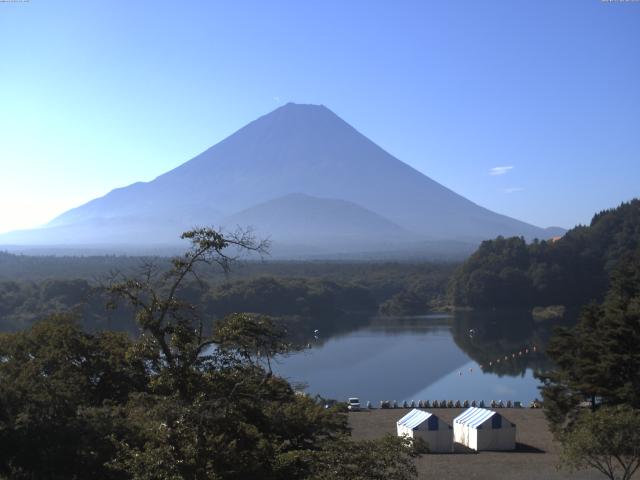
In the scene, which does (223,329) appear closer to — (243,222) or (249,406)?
(249,406)

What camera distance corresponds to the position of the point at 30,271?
54.8 metres

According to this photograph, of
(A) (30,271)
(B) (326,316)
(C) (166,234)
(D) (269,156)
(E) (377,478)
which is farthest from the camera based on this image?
(D) (269,156)

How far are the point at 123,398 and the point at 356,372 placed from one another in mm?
17629

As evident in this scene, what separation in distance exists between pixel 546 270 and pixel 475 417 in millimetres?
33424

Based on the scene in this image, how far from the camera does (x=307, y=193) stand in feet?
531

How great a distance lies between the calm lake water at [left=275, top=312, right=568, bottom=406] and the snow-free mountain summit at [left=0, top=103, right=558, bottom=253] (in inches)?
4171

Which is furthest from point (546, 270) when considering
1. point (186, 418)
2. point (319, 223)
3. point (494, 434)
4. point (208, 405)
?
point (319, 223)

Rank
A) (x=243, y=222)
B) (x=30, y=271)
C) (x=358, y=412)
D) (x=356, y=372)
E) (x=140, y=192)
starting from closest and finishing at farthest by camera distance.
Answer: (x=358, y=412)
(x=356, y=372)
(x=30, y=271)
(x=243, y=222)
(x=140, y=192)

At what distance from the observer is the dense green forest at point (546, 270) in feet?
148

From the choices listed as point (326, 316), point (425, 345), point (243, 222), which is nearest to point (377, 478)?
point (425, 345)

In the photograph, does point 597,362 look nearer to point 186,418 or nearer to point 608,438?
point 608,438

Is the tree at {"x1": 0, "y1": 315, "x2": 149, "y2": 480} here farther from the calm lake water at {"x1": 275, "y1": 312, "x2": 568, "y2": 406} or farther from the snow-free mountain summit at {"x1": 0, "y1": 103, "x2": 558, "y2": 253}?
the snow-free mountain summit at {"x1": 0, "y1": 103, "x2": 558, "y2": 253}

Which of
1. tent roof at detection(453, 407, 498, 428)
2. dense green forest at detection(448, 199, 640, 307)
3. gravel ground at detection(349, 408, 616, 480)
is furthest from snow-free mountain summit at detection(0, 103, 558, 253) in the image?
tent roof at detection(453, 407, 498, 428)

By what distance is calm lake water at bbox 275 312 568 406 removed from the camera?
74.8 ft
